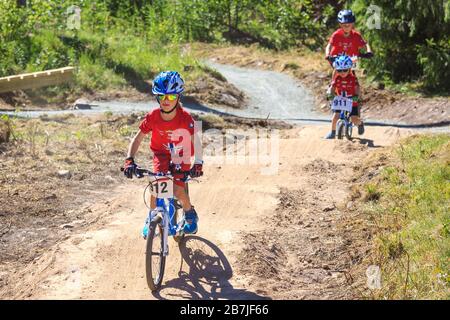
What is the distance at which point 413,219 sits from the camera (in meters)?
8.75

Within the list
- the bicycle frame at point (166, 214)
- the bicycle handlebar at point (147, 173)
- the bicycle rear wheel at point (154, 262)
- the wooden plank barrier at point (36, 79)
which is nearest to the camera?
the bicycle rear wheel at point (154, 262)

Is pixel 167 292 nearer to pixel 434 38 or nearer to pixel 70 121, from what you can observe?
pixel 70 121

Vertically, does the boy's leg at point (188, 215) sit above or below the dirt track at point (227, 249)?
above

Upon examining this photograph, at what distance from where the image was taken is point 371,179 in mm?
10883

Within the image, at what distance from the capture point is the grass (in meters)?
7.02

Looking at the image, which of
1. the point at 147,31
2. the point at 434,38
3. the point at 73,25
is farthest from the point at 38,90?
the point at 434,38

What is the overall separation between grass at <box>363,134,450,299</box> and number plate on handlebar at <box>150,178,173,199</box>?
2118 millimetres

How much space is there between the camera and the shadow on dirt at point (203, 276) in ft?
24.3

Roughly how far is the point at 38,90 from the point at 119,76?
218cm

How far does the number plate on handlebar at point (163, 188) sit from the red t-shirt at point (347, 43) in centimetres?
763

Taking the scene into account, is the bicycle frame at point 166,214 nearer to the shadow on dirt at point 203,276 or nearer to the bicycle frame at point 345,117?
the shadow on dirt at point 203,276

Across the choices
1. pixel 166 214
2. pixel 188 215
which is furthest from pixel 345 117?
pixel 166 214

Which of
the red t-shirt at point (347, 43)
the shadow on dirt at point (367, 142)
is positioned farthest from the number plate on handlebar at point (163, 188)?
the red t-shirt at point (347, 43)
